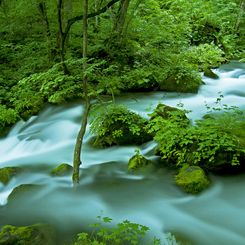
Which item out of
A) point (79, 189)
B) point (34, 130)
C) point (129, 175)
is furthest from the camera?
point (34, 130)

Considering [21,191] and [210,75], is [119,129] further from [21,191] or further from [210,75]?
[210,75]

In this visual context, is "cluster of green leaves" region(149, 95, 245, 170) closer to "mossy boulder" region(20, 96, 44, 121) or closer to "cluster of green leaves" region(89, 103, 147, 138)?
"cluster of green leaves" region(89, 103, 147, 138)

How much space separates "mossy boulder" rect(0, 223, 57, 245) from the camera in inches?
108

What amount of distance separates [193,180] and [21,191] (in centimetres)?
313

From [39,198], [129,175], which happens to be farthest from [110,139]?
[39,198]

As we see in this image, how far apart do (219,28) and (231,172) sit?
606 inches

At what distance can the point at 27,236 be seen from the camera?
110 inches

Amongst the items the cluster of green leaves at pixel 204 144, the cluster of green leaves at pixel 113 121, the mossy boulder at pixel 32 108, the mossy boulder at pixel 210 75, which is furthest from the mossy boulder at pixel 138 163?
the mossy boulder at pixel 210 75

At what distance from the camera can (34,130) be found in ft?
22.1

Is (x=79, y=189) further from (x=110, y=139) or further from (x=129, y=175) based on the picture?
(x=110, y=139)

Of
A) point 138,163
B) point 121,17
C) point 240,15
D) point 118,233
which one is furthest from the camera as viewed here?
point 240,15

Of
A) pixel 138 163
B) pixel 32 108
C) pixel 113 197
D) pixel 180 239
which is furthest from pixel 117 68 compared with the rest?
pixel 180 239

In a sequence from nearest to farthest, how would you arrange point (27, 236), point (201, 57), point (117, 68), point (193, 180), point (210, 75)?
point (27, 236)
point (193, 180)
point (117, 68)
point (210, 75)
point (201, 57)

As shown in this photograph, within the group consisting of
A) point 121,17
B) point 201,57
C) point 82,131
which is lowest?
point 201,57
